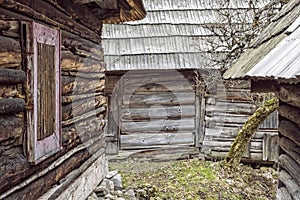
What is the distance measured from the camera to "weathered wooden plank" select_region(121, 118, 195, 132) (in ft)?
30.5

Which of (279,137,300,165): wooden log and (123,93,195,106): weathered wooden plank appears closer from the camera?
(279,137,300,165): wooden log

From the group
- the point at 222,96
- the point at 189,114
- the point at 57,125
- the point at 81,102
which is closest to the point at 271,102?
the point at 222,96

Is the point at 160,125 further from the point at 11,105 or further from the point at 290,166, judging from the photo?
the point at 11,105

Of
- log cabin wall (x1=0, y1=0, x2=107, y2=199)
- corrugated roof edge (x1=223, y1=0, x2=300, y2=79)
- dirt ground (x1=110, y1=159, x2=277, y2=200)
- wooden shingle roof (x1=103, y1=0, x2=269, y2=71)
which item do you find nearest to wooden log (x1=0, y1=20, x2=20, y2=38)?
log cabin wall (x1=0, y1=0, x2=107, y2=199)

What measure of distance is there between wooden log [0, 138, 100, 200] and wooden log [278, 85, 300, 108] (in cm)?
210

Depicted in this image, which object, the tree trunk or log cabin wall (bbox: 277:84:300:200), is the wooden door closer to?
the tree trunk

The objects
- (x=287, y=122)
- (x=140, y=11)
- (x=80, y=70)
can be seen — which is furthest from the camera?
(x=140, y=11)

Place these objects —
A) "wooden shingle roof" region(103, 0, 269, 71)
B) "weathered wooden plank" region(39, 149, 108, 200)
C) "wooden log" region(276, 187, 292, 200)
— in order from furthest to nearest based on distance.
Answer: "wooden shingle roof" region(103, 0, 269, 71)
"weathered wooden plank" region(39, 149, 108, 200)
"wooden log" region(276, 187, 292, 200)

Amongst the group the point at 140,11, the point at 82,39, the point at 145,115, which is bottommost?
the point at 145,115

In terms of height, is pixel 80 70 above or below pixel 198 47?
below

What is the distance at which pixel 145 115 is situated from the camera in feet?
30.5

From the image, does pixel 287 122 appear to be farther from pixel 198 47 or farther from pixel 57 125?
pixel 198 47

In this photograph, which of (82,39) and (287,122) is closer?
(287,122)

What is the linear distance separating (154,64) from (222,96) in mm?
1813
